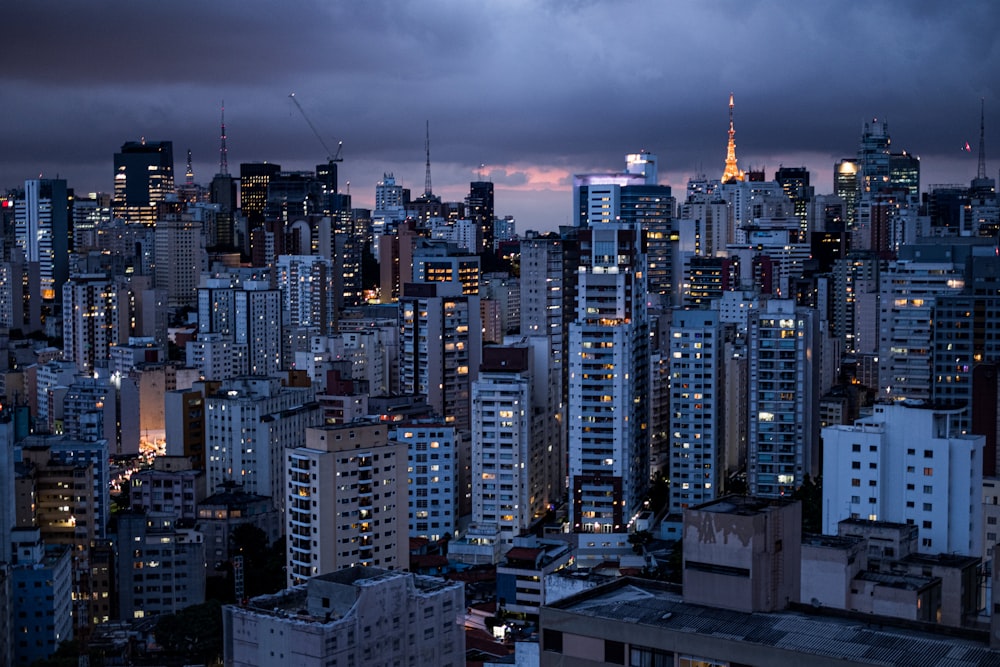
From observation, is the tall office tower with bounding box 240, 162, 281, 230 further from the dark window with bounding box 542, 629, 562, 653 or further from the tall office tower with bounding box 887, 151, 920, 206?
the dark window with bounding box 542, 629, 562, 653

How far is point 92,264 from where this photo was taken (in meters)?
55.2

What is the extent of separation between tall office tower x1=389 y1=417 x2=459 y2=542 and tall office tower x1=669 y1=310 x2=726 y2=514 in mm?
4320

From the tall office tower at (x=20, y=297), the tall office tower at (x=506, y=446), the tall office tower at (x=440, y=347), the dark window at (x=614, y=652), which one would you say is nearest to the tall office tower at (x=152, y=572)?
the tall office tower at (x=506, y=446)

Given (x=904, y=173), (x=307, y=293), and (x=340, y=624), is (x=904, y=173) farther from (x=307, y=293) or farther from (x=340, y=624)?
(x=340, y=624)

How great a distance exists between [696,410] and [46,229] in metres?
40.4

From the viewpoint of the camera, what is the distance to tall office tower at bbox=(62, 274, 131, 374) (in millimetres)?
47125

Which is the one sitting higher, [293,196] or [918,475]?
[293,196]

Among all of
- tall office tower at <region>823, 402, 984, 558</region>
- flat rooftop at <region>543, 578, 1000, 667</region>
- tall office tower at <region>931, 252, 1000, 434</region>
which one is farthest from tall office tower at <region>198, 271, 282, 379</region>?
flat rooftop at <region>543, 578, 1000, 667</region>

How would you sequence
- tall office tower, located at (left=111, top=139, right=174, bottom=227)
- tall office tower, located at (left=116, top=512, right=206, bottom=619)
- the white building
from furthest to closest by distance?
tall office tower, located at (left=111, top=139, right=174, bottom=227)
tall office tower, located at (left=116, top=512, right=206, bottom=619)
the white building

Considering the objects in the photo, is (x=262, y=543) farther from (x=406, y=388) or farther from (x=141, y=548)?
(x=406, y=388)

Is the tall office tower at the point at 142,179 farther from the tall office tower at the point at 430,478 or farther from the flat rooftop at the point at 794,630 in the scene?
the flat rooftop at the point at 794,630

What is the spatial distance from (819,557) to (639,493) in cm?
1526

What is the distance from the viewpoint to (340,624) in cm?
1350

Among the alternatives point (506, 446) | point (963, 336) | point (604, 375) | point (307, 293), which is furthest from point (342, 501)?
point (307, 293)
